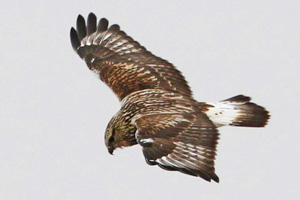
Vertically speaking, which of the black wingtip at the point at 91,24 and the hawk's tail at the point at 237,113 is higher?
the black wingtip at the point at 91,24

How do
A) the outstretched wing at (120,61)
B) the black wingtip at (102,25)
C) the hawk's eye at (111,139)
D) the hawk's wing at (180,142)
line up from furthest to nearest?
the black wingtip at (102,25)
the outstretched wing at (120,61)
the hawk's eye at (111,139)
the hawk's wing at (180,142)

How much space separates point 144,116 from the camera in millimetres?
8875

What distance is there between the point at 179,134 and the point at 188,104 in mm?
940

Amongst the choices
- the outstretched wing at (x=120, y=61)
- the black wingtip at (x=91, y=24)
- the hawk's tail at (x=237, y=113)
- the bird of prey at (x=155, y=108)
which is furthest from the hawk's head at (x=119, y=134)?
the black wingtip at (x=91, y=24)

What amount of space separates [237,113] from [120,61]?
1.73 metres

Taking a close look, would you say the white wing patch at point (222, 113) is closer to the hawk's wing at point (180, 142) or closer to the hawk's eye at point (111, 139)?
the hawk's wing at point (180, 142)

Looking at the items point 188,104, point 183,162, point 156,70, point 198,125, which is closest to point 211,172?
point 183,162

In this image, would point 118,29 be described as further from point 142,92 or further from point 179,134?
point 179,134

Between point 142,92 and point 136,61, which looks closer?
point 142,92

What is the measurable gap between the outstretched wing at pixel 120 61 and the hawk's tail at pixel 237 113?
1.41 feet

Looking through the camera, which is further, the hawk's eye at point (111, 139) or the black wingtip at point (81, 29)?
the black wingtip at point (81, 29)

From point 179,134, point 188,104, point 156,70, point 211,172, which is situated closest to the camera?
point 211,172

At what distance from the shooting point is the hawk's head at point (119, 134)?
9.09 m

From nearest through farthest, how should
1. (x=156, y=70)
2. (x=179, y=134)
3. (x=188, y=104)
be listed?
(x=179, y=134), (x=188, y=104), (x=156, y=70)
